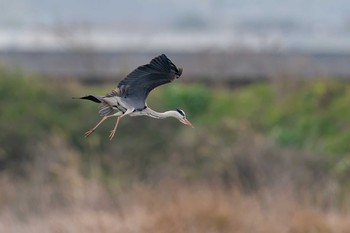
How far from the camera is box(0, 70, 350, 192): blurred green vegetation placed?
677 inches

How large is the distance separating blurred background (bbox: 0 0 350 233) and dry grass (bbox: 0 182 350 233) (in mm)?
20

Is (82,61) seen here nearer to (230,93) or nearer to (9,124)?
(230,93)

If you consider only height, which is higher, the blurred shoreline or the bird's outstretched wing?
the bird's outstretched wing

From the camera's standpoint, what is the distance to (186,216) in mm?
12328

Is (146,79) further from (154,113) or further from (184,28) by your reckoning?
(184,28)

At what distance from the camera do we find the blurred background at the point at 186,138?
12.6m

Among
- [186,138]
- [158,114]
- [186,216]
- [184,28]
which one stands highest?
[184,28]

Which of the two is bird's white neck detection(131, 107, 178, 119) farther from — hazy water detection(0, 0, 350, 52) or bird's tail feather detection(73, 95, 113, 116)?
hazy water detection(0, 0, 350, 52)

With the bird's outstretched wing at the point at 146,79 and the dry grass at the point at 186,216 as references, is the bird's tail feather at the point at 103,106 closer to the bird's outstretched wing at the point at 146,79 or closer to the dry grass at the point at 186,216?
the bird's outstretched wing at the point at 146,79

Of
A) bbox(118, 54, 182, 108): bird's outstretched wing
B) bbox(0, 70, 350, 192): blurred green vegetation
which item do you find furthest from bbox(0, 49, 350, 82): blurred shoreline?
bbox(118, 54, 182, 108): bird's outstretched wing

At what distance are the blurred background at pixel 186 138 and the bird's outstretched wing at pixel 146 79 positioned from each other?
4201mm

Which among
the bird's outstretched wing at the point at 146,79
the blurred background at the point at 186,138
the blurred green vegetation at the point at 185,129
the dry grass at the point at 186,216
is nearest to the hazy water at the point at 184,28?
the blurred background at the point at 186,138

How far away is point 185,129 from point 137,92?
1640cm

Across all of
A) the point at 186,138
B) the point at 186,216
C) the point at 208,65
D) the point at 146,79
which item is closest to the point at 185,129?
the point at 186,138
